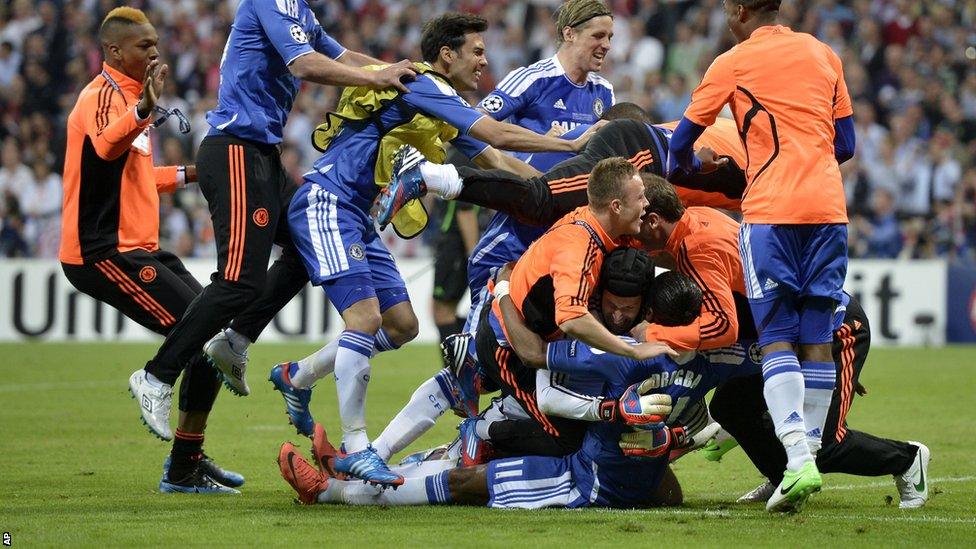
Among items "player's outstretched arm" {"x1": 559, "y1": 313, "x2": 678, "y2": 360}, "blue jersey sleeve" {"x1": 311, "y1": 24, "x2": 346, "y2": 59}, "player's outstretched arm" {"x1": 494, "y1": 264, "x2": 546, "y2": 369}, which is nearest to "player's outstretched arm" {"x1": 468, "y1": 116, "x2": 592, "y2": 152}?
"player's outstretched arm" {"x1": 494, "y1": 264, "x2": 546, "y2": 369}

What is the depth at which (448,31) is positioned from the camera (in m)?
7.84

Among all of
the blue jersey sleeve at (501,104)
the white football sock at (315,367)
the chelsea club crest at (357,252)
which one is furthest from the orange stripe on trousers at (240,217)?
the blue jersey sleeve at (501,104)

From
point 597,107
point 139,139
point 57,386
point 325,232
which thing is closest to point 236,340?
point 325,232

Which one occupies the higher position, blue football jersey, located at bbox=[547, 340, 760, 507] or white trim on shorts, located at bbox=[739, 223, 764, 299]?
white trim on shorts, located at bbox=[739, 223, 764, 299]

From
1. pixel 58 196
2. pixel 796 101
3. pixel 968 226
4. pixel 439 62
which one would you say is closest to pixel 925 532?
pixel 796 101

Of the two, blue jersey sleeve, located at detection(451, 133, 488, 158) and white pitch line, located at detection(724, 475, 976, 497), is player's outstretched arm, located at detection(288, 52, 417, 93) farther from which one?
white pitch line, located at detection(724, 475, 976, 497)

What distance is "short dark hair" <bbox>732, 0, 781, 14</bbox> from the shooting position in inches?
273

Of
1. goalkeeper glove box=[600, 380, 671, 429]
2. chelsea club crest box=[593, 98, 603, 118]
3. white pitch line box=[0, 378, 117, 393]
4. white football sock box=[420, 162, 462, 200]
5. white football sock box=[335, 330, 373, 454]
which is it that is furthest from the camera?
white pitch line box=[0, 378, 117, 393]

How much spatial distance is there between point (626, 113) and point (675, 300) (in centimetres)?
189

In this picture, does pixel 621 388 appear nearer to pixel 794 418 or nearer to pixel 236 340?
pixel 794 418

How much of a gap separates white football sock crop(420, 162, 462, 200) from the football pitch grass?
5.59ft

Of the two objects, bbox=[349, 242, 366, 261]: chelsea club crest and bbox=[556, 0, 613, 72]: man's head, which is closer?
bbox=[349, 242, 366, 261]: chelsea club crest

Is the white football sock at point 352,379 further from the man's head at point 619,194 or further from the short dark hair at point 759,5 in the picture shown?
the short dark hair at point 759,5

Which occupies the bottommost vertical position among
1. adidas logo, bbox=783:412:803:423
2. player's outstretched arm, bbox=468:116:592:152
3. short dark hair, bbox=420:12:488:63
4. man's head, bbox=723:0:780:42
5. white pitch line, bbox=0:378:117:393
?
white pitch line, bbox=0:378:117:393
